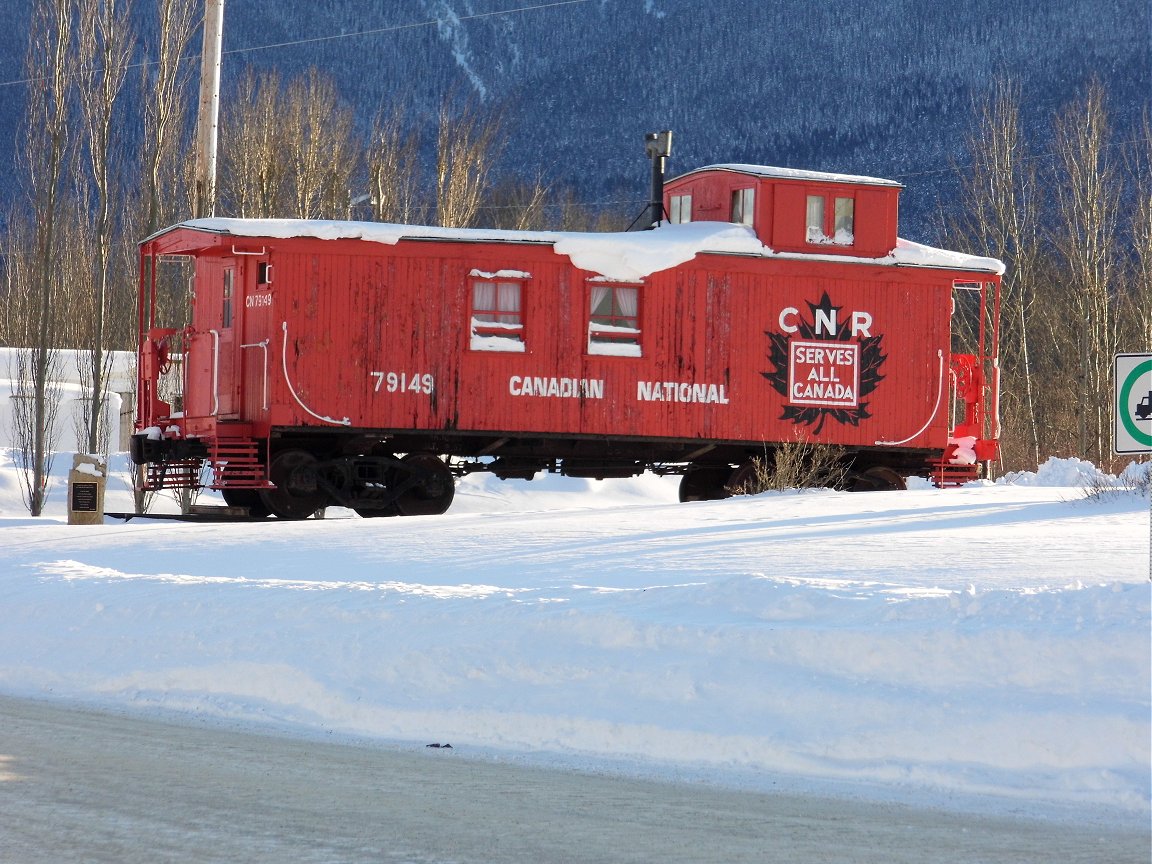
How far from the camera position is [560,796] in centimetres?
647

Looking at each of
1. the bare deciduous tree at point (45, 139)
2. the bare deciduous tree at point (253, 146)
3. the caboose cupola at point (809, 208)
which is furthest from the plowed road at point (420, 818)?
the bare deciduous tree at point (253, 146)

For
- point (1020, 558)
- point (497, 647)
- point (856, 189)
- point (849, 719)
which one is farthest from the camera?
point (856, 189)

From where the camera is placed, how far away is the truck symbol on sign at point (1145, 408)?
8.48 m

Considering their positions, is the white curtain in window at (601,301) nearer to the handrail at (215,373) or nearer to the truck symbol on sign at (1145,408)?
the handrail at (215,373)

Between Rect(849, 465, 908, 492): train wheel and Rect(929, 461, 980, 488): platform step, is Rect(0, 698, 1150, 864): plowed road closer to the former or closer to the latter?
Rect(849, 465, 908, 492): train wheel

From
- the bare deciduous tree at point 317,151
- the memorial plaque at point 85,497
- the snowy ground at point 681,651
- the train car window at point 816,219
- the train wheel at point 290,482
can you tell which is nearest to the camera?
the snowy ground at point 681,651

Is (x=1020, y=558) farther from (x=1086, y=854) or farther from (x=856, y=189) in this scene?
(x=856, y=189)

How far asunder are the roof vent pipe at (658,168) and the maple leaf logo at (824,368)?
317 cm

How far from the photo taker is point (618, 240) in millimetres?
19219

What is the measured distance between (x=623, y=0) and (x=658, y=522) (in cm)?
Result: 19291

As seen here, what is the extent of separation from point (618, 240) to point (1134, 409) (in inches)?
442

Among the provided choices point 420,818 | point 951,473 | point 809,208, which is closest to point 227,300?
point 809,208

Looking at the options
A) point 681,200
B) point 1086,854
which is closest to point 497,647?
point 1086,854

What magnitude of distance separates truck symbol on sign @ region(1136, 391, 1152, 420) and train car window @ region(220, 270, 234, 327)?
1324 cm
